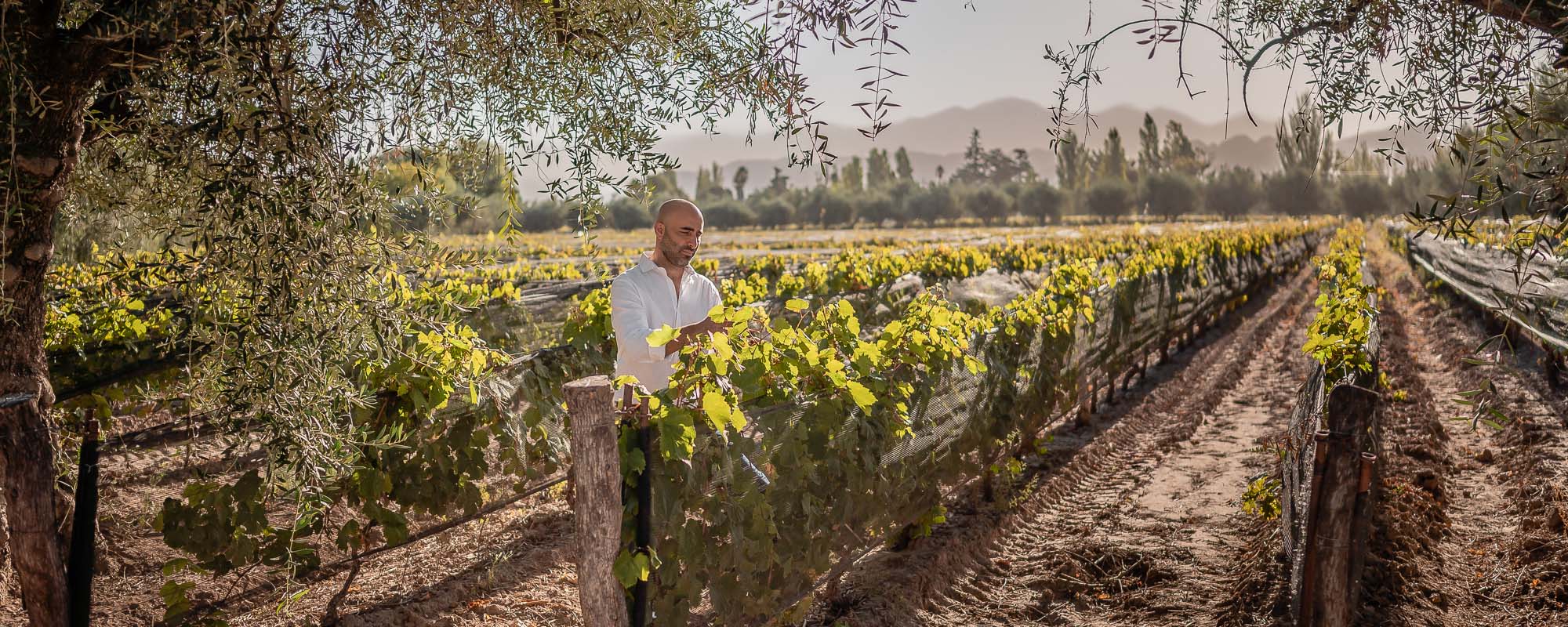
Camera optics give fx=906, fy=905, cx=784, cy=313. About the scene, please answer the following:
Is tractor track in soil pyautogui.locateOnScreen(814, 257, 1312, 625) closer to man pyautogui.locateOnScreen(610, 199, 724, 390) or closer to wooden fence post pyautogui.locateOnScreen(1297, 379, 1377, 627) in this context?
wooden fence post pyautogui.locateOnScreen(1297, 379, 1377, 627)

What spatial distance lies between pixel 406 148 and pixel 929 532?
13.3 feet

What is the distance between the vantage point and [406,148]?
351 cm

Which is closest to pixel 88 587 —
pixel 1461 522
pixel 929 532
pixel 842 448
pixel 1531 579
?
pixel 842 448

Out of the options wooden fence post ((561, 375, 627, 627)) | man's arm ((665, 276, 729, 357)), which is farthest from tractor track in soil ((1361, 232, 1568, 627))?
man's arm ((665, 276, 729, 357))

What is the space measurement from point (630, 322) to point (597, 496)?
2.99 ft

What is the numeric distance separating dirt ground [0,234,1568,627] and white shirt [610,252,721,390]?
1460 mm

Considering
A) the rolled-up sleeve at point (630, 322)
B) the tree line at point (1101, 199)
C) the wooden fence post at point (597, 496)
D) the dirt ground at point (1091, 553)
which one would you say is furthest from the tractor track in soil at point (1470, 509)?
the tree line at point (1101, 199)

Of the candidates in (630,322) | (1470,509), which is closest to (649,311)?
(630,322)

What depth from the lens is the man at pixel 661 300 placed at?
3836 mm

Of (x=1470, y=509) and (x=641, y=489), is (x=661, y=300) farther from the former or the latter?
(x=1470, y=509)

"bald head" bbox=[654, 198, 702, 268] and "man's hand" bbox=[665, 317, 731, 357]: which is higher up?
"bald head" bbox=[654, 198, 702, 268]

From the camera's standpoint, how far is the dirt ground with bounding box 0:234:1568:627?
494 centimetres

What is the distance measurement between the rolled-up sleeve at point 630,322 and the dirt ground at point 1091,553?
1.44m

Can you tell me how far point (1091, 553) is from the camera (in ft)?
19.3
